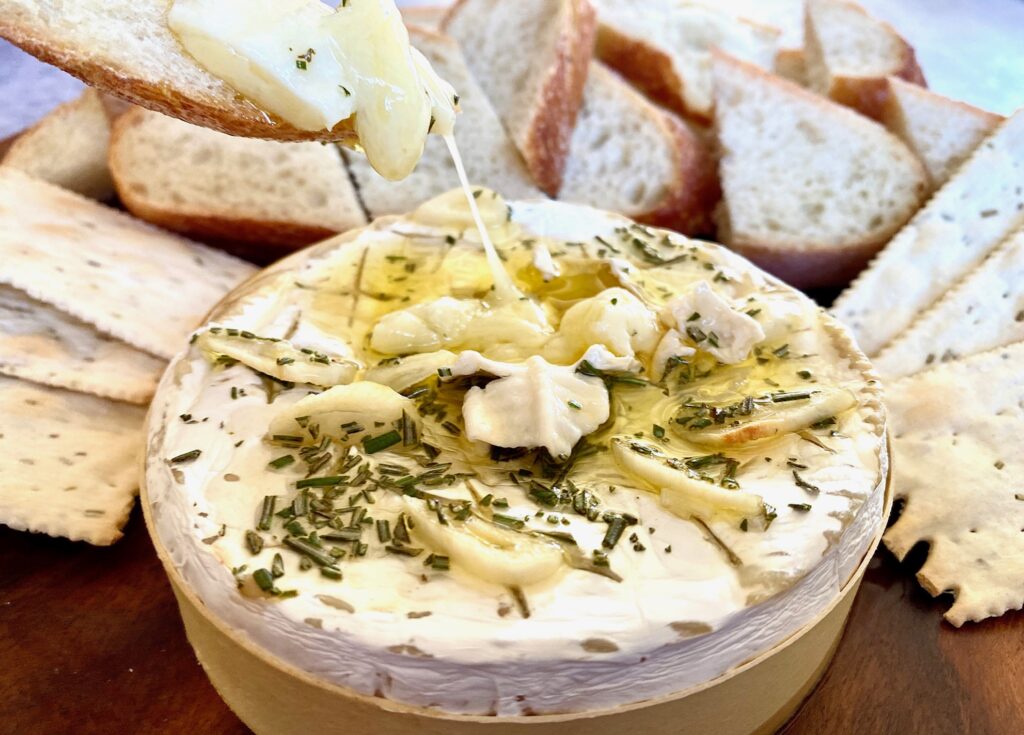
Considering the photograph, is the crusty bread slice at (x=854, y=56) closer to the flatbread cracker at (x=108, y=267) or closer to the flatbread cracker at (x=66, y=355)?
the flatbread cracker at (x=108, y=267)

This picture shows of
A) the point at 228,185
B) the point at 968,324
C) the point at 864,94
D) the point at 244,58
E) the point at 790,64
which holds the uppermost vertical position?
the point at 864,94

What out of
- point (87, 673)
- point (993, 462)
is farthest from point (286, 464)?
point (993, 462)

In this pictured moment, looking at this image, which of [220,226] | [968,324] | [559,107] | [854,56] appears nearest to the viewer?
[968,324]

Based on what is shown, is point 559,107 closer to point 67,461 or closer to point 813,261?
point 813,261

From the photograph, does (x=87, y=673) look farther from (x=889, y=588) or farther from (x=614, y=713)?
(x=889, y=588)

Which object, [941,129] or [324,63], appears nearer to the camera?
[324,63]

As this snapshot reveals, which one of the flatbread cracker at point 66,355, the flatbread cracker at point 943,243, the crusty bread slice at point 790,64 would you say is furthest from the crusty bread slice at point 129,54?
the crusty bread slice at point 790,64

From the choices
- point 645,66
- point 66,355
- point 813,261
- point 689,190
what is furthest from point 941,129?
point 66,355
